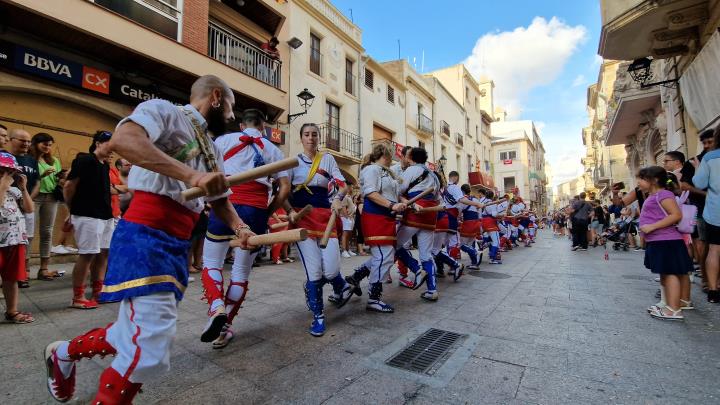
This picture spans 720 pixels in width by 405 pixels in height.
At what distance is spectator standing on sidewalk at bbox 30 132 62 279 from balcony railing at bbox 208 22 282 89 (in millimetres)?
5770

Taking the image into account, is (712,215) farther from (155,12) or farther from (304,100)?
(304,100)

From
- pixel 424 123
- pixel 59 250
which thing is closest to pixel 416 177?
pixel 59 250

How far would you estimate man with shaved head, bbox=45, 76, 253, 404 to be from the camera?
57.5 inches

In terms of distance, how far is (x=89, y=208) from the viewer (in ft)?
13.2

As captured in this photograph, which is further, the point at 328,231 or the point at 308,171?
the point at 308,171

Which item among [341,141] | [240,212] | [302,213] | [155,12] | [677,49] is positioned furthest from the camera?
[341,141]

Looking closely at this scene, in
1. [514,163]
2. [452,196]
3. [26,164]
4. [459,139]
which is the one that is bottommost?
[452,196]

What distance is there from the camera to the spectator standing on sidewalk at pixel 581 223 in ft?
40.4

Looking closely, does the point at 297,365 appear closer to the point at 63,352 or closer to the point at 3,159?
the point at 63,352

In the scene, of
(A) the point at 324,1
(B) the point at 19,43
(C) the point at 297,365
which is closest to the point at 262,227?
(C) the point at 297,365

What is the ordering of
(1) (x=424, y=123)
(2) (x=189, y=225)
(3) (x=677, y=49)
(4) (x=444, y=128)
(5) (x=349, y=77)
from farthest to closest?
(4) (x=444, y=128) < (1) (x=424, y=123) < (5) (x=349, y=77) < (3) (x=677, y=49) < (2) (x=189, y=225)

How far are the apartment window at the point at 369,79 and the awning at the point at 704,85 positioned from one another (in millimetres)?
13445

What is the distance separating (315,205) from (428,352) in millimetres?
1692

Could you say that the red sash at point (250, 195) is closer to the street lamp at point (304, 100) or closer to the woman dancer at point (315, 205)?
the woman dancer at point (315, 205)
